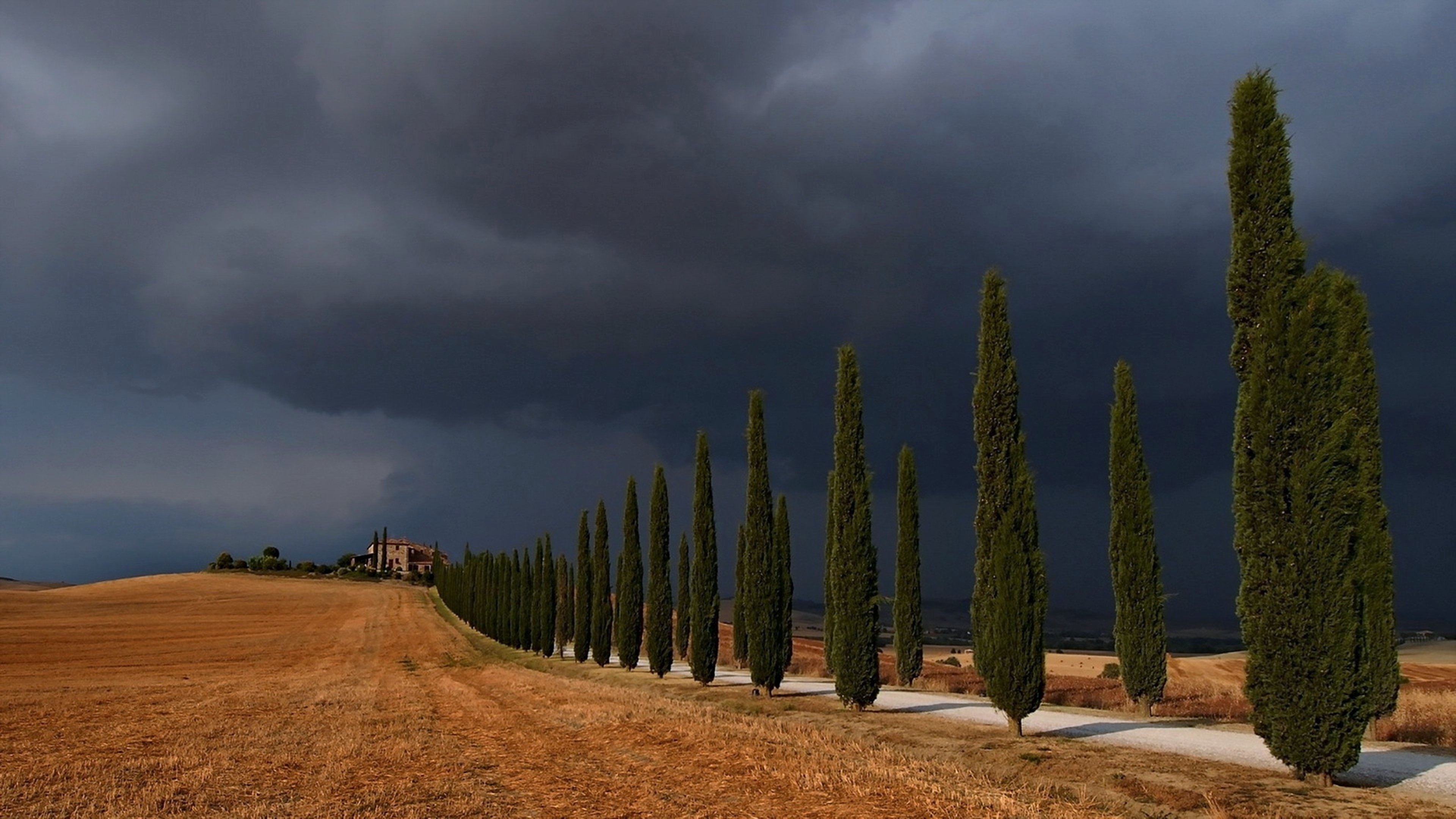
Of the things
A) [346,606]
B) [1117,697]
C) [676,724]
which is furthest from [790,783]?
[346,606]

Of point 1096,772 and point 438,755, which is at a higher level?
point 1096,772

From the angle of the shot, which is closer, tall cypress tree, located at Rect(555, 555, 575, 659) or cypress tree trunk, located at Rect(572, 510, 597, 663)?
cypress tree trunk, located at Rect(572, 510, 597, 663)

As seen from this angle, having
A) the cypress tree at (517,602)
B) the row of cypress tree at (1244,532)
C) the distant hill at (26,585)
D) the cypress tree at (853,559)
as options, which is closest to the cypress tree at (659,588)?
the row of cypress tree at (1244,532)

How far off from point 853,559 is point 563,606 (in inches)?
1202

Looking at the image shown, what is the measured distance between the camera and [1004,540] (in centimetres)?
1841

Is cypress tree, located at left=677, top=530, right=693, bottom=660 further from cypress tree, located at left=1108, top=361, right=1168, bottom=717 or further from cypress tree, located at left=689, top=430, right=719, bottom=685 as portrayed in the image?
cypress tree, located at left=1108, top=361, right=1168, bottom=717

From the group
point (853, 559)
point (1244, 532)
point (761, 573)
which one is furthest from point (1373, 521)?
point (761, 573)

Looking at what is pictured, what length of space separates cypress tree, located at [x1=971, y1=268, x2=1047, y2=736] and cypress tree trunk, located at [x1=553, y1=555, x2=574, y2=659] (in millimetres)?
34450

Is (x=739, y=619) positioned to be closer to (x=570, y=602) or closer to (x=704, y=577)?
(x=704, y=577)

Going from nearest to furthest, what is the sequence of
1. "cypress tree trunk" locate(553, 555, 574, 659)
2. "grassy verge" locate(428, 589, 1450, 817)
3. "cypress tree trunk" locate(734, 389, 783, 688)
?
"grassy verge" locate(428, 589, 1450, 817) < "cypress tree trunk" locate(734, 389, 783, 688) < "cypress tree trunk" locate(553, 555, 574, 659)

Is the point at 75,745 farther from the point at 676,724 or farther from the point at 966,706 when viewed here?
the point at 966,706

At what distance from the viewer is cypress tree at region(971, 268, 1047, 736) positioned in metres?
17.7

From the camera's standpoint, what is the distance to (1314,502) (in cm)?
1280

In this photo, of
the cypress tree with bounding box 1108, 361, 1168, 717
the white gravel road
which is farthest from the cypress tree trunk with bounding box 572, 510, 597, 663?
the cypress tree with bounding box 1108, 361, 1168, 717
